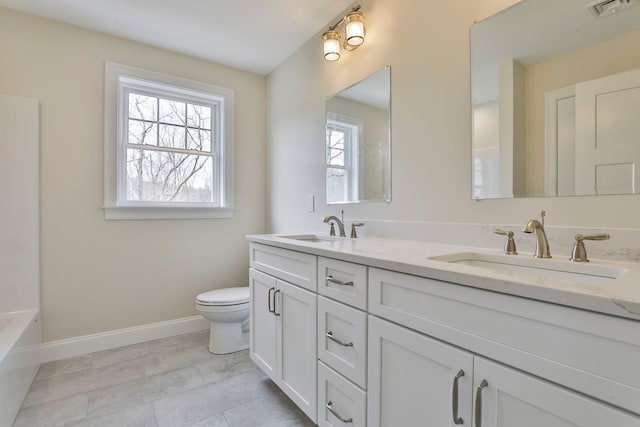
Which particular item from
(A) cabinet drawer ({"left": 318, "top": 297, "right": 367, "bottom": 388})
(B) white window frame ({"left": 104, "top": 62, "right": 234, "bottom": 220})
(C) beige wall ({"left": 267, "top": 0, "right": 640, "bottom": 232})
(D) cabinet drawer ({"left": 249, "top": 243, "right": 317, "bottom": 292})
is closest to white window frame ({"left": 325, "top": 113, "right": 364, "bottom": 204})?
(C) beige wall ({"left": 267, "top": 0, "right": 640, "bottom": 232})

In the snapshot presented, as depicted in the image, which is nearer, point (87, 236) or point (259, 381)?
point (259, 381)

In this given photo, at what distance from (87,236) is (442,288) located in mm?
2527

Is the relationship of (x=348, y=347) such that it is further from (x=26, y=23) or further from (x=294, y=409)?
(x=26, y=23)

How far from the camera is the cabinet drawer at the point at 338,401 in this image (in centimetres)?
114

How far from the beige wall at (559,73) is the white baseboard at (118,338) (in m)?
2.67

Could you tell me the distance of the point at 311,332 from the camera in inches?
54.7

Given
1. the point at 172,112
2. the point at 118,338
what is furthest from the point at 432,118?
the point at 118,338

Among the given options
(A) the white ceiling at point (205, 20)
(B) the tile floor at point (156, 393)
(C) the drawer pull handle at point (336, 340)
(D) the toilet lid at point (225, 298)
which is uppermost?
(A) the white ceiling at point (205, 20)

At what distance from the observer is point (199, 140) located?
284cm

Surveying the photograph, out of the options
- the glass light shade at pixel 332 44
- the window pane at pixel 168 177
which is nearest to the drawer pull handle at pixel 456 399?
the glass light shade at pixel 332 44

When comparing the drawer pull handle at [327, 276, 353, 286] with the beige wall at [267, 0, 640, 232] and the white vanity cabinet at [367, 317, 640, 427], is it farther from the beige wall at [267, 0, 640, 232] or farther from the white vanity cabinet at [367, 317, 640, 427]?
the beige wall at [267, 0, 640, 232]

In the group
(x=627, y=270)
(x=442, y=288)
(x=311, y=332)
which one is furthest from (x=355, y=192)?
(x=627, y=270)

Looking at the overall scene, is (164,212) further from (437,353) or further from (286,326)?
(437,353)

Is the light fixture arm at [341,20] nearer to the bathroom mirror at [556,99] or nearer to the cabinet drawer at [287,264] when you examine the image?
the bathroom mirror at [556,99]
